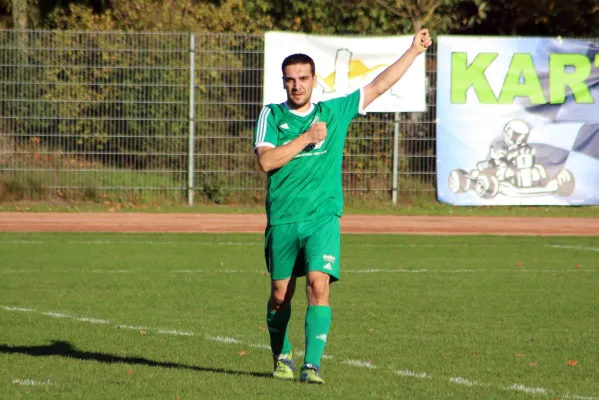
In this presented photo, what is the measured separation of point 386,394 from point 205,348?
82.0 inches

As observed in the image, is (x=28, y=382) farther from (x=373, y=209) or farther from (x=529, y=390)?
(x=373, y=209)

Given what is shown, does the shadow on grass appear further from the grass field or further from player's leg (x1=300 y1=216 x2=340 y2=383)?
player's leg (x1=300 y1=216 x2=340 y2=383)

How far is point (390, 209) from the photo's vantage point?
22.1 metres

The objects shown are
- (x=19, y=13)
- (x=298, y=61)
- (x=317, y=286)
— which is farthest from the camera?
(x=19, y=13)

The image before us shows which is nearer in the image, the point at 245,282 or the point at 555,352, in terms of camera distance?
the point at 555,352

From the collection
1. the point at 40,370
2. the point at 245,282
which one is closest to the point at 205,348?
the point at 40,370

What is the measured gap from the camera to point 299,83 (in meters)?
6.90

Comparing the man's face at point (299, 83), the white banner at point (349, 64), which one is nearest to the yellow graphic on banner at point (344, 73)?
the white banner at point (349, 64)

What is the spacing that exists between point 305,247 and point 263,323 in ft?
9.40

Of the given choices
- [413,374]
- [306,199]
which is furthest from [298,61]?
[413,374]

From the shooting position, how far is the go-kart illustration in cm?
2189

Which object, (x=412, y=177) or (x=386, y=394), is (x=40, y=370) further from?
(x=412, y=177)

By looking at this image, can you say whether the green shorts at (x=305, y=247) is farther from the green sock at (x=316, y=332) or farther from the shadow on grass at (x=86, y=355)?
the shadow on grass at (x=86, y=355)

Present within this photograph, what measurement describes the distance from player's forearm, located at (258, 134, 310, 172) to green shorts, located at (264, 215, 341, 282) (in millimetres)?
459
